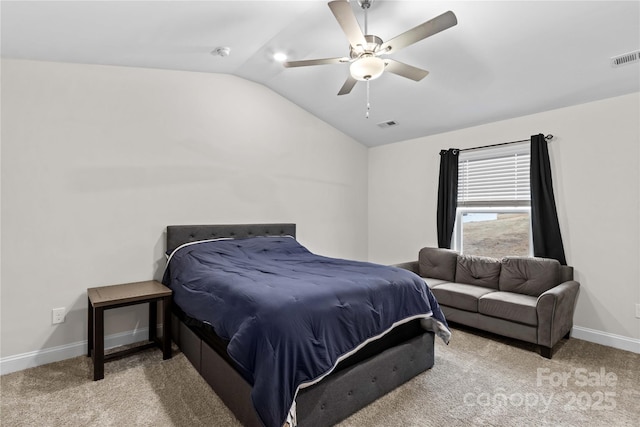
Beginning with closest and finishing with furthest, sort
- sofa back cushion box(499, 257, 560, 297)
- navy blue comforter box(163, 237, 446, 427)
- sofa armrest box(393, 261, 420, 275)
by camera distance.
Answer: navy blue comforter box(163, 237, 446, 427), sofa back cushion box(499, 257, 560, 297), sofa armrest box(393, 261, 420, 275)

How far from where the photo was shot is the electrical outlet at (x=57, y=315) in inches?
112

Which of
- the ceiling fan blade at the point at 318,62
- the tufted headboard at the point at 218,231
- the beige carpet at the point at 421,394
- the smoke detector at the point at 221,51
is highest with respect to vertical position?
the smoke detector at the point at 221,51

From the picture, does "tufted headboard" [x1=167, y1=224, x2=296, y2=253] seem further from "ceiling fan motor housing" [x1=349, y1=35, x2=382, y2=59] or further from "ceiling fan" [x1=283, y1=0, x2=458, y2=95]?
"ceiling fan motor housing" [x1=349, y1=35, x2=382, y2=59]

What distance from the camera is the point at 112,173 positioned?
3.14m

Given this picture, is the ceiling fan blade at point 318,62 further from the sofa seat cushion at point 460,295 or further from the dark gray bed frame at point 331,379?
the sofa seat cushion at point 460,295

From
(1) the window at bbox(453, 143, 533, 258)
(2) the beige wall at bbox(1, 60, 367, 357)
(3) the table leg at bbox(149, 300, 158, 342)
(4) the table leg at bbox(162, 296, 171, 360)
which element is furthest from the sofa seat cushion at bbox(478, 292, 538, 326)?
(3) the table leg at bbox(149, 300, 158, 342)

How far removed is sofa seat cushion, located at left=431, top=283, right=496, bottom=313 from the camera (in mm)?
3482

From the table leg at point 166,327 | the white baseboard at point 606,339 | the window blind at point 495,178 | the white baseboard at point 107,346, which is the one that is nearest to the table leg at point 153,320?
the white baseboard at point 107,346

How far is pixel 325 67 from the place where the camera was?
3.58m

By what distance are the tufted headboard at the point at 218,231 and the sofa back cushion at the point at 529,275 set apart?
104 inches

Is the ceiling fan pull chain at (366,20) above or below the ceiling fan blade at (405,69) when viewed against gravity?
above

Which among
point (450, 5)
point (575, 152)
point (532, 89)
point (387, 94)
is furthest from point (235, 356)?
point (575, 152)

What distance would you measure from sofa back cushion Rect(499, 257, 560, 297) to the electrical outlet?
4416 millimetres

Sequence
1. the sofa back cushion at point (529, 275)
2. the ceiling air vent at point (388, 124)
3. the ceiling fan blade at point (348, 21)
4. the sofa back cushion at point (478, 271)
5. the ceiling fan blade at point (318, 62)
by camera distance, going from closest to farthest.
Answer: the ceiling fan blade at point (348, 21)
the ceiling fan blade at point (318, 62)
the sofa back cushion at point (529, 275)
the sofa back cushion at point (478, 271)
the ceiling air vent at point (388, 124)
